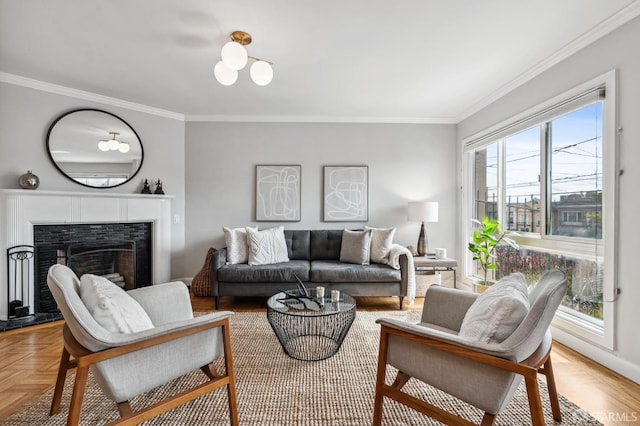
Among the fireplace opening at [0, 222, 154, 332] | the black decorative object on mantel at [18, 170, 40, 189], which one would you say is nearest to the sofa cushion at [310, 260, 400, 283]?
the fireplace opening at [0, 222, 154, 332]

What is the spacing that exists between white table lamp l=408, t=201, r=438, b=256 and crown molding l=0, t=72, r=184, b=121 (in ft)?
11.2

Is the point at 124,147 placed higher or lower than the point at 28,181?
higher

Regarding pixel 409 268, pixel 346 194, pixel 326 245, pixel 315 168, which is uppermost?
pixel 315 168

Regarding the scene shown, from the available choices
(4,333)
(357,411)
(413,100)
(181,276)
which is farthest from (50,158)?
(413,100)

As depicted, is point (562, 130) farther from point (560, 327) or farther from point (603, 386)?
point (603, 386)

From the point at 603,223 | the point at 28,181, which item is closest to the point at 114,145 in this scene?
the point at 28,181

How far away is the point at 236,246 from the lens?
350 centimetres

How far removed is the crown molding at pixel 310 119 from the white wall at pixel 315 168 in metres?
0.06

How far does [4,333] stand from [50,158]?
1741 mm

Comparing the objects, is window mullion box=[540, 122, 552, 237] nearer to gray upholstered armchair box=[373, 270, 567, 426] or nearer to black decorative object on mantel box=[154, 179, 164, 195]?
gray upholstered armchair box=[373, 270, 567, 426]

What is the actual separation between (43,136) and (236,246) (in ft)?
7.60

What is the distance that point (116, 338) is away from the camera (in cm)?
122

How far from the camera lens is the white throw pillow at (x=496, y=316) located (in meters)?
1.21

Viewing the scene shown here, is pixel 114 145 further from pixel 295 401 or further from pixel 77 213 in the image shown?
pixel 295 401
